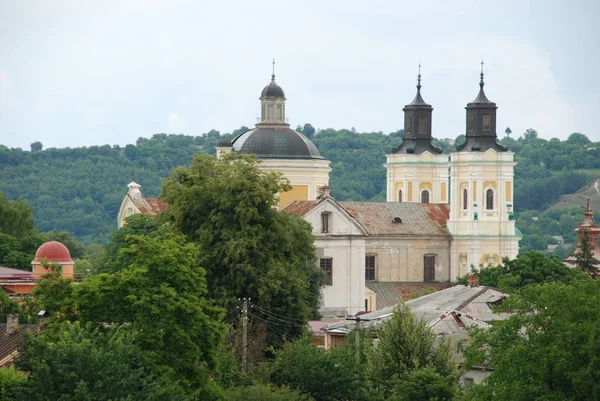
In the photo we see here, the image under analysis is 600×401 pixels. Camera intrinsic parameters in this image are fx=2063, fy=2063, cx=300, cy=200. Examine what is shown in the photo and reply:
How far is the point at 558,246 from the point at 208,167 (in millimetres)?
124770

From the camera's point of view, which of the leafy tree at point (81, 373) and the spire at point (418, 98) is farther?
the spire at point (418, 98)

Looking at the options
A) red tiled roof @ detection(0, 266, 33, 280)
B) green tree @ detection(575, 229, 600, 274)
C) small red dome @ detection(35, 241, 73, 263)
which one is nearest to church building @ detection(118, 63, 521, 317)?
green tree @ detection(575, 229, 600, 274)

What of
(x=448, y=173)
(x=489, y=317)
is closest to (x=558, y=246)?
(x=448, y=173)

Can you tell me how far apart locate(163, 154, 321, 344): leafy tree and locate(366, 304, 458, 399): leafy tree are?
35.6ft

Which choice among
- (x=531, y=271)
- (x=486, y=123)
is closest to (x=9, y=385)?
(x=531, y=271)

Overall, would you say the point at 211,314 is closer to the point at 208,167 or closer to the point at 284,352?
the point at 284,352

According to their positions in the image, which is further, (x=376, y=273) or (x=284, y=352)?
(x=376, y=273)

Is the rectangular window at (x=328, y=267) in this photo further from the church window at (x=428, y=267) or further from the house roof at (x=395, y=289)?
the church window at (x=428, y=267)

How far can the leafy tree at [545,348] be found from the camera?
4447cm

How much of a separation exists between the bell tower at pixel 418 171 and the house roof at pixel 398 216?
7.58m

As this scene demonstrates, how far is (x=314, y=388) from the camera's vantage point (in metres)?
55.8

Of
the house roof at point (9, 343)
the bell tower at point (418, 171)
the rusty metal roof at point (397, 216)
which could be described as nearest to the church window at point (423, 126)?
the bell tower at point (418, 171)

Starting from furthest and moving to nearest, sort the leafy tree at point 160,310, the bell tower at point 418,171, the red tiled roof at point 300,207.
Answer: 1. the bell tower at point 418,171
2. the red tiled roof at point 300,207
3. the leafy tree at point 160,310

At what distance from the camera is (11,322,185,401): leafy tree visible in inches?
1775
